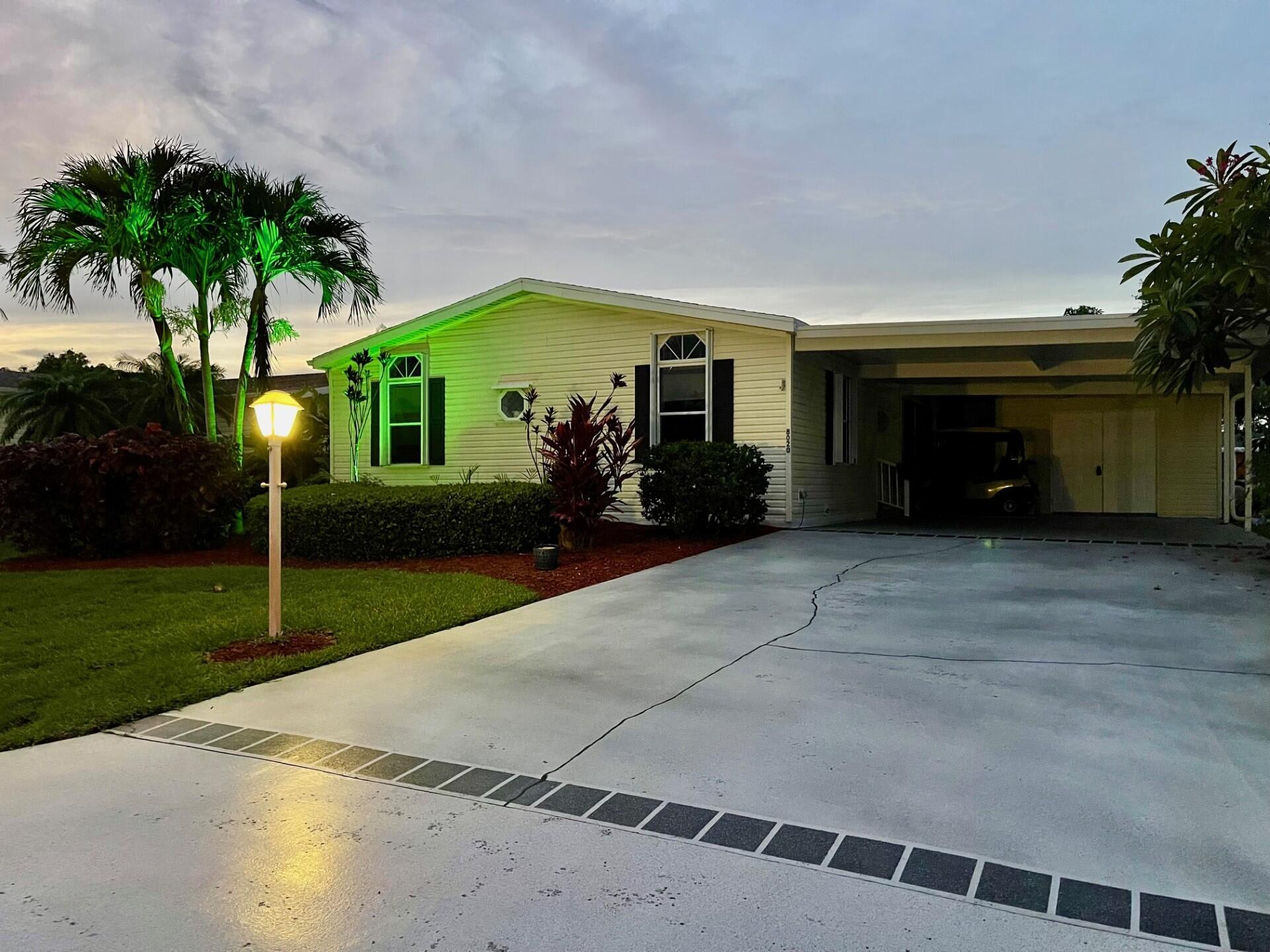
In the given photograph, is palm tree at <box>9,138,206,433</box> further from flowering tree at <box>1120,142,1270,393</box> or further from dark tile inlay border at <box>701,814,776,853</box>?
flowering tree at <box>1120,142,1270,393</box>

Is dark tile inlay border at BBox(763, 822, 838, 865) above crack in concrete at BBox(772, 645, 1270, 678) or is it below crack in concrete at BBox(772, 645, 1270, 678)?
below

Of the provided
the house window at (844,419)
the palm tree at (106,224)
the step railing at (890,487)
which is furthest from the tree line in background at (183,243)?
the step railing at (890,487)

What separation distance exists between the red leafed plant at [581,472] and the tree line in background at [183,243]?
5.25 metres

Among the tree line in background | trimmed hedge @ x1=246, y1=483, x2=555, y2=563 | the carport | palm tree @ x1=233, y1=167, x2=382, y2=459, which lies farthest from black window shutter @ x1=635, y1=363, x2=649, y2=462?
the tree line in background

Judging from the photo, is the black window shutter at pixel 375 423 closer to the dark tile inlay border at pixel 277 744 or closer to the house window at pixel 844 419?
the house window at pixel 844 419

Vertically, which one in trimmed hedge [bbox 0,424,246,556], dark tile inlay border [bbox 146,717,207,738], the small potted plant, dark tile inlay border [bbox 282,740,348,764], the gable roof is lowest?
dark tile inlay border [bbox 146,717,207,738]

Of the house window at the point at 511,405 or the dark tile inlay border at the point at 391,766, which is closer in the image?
the dark tile inlay border at the point at 391,766

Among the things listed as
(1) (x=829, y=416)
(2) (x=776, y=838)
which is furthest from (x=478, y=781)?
(1) (x=829, y=416)

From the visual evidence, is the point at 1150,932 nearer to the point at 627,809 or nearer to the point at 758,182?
the point at 627,809

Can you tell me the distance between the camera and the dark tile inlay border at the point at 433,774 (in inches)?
124

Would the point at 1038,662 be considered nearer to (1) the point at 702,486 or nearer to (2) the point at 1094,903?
(2) the point at 1094,903

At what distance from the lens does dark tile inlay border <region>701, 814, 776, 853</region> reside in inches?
103

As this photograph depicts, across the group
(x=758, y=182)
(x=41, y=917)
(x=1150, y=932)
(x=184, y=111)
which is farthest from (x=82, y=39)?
(x=1150, y=932)

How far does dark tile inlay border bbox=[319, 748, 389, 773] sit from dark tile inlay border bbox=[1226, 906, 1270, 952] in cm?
290
